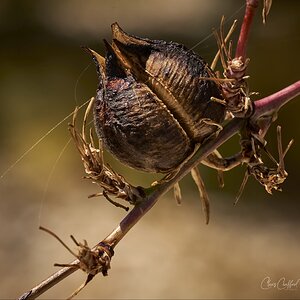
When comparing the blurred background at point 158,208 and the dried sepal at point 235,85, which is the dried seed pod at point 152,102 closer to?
the dried sepal at point 235,85

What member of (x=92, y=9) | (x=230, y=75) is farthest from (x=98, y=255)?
(x=92, y=9)

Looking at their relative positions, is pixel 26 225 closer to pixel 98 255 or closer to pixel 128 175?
pixel 128 175

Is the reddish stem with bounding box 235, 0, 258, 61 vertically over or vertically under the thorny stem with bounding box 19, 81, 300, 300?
over

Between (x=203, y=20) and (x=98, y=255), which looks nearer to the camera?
(x=98, y=255)
